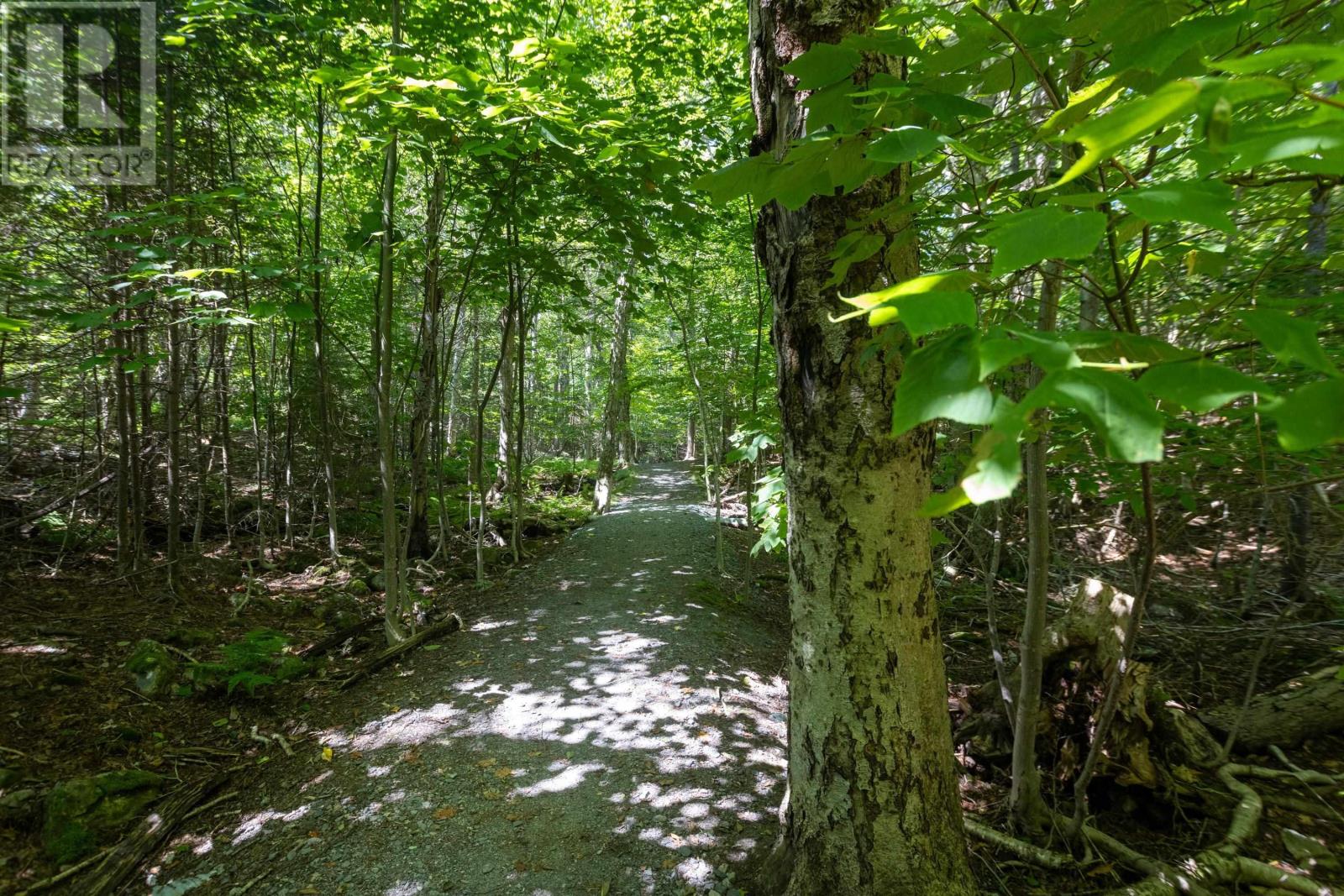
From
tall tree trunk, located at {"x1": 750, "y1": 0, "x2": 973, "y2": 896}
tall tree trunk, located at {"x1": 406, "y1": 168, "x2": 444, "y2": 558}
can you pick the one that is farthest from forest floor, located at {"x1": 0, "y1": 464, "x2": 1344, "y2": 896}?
tall tree trunk, located at {"x1": 406, "y1": 168, "x2": 444, "y2": 558}

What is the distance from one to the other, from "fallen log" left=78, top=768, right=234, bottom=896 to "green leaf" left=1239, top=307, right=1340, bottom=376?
15.0ft

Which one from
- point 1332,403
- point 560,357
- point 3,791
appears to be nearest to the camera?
point 1332,403

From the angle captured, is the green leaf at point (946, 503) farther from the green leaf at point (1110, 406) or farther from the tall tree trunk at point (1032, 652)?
the tall tree trunk at point (1032, 652)

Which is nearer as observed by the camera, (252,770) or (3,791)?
(3,791)

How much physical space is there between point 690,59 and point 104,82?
19.5 feet

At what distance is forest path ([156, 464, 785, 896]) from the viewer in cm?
265

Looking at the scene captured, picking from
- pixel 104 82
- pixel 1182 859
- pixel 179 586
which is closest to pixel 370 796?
pixel 1182 859

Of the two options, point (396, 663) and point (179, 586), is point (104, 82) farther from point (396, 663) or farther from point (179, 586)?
point (396, 663)

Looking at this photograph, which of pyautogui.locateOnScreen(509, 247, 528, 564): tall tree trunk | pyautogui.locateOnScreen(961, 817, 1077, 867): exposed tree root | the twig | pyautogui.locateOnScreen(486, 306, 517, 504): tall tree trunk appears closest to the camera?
pyautogui.locateOnScreen(961, 817, 1077, 867): exposed tree root

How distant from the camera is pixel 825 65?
114 centimetres

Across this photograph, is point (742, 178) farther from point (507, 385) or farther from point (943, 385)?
point (507, 385)

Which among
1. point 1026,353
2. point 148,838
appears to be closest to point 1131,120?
point 1026,353

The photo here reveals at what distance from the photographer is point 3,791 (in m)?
3.13

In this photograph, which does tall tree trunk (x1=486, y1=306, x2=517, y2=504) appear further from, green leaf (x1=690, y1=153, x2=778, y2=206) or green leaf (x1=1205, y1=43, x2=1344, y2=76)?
green leaf (x1=1205, y1=43, x2=1344, y2=76)
